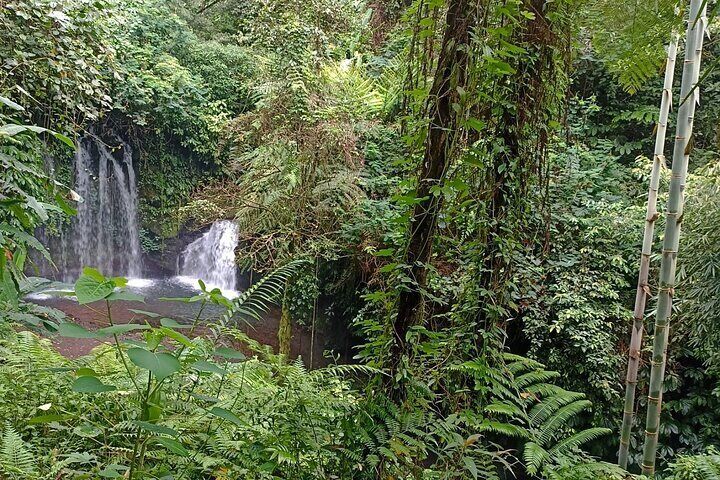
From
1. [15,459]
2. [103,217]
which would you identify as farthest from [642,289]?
[103,217]

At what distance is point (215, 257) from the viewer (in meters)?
8.74

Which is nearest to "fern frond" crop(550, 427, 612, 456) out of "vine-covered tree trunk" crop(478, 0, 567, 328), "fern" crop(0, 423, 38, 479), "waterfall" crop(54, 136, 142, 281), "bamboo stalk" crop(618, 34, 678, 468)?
"vine-covered tree trunk" crop(478, 0, 567, 328)

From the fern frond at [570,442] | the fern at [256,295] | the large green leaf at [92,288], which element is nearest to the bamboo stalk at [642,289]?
the fern frond at [570,442]

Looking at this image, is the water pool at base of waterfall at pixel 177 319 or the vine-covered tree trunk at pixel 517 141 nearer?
the vine-covered tree trunk at pixel 517 141

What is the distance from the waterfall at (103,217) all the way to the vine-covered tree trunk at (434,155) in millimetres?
8677

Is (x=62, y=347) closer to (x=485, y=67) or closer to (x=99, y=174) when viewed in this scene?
(x=99, y=174)

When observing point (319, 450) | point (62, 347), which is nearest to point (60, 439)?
point (319, 450)

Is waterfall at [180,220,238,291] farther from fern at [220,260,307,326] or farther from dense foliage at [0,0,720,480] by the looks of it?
fern at [220,260,307,326]

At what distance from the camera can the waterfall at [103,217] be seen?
8.81 m

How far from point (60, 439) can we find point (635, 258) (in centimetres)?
589

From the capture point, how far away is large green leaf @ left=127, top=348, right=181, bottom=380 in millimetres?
938

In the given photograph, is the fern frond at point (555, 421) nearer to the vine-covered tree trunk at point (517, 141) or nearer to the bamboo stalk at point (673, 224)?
the vine-covered tree trunk at point (517, 141)

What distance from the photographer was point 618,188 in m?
6.97

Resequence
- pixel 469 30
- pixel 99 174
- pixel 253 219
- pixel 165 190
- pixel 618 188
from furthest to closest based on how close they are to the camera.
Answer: pixel 165 190 → pixel 99 174 → pixel 618 188 → pixel 253 219 → pixel 469 30
